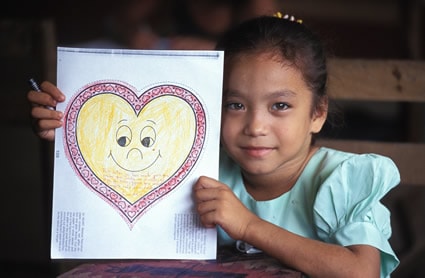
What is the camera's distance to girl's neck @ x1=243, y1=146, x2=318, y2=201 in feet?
5.27

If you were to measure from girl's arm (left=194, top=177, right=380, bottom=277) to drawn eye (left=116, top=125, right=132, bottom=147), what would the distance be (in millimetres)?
138

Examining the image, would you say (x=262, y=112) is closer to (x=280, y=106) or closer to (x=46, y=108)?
(x=280, y=106)

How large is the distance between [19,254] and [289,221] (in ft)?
6.39

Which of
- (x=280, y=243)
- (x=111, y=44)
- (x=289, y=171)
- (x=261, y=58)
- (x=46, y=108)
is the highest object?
(x=111, y=44)

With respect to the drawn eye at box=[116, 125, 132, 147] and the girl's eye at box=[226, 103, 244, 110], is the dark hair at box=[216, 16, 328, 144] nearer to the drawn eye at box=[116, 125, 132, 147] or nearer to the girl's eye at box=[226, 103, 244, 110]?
the girl's eye at box=[226, 103, 244, 110]

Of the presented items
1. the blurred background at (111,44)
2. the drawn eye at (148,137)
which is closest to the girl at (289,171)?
the drawn eye at (148,137)

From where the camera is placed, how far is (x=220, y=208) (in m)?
1.38

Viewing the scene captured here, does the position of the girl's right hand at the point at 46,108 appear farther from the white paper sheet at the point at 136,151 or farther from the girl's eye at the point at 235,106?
the girl's eye at the point at 235,106

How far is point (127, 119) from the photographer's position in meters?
1.39

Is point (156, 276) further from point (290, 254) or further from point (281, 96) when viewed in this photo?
point (281, 96)

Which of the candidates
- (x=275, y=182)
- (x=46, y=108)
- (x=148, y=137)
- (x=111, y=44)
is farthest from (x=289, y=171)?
(x=111, y=44)

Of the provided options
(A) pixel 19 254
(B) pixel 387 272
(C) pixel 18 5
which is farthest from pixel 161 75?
(C) pixel 18 5

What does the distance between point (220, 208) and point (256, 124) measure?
17 centimetres

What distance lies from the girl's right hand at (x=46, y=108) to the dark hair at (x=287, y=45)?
0.33m
